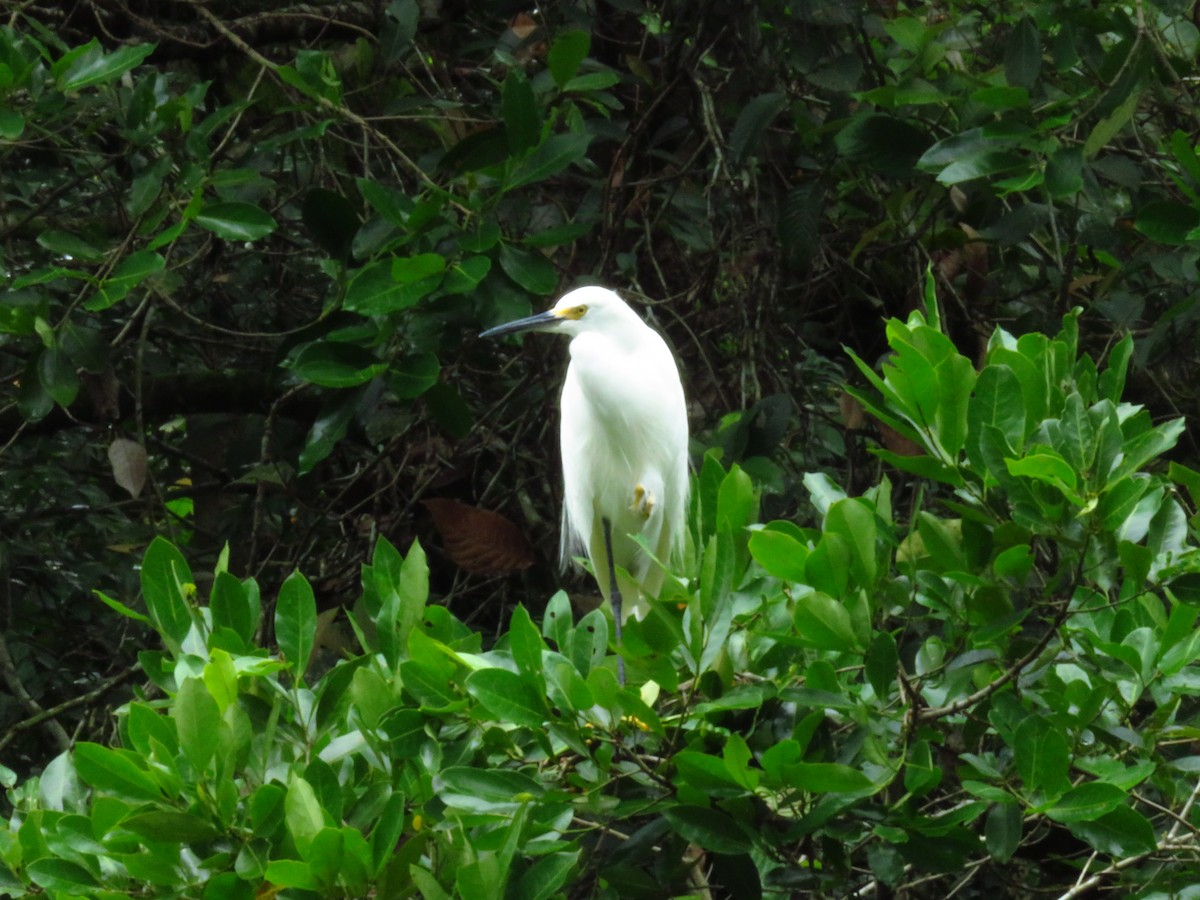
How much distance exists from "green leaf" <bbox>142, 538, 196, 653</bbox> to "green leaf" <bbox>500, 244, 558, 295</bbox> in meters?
1.02

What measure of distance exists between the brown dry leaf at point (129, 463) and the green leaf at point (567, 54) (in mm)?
1084

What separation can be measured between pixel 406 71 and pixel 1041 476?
2.06 metres

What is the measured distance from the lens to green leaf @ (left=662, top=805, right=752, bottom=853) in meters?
1.48

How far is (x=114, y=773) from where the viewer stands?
146 centimetres

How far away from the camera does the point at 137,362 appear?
293 centimetres

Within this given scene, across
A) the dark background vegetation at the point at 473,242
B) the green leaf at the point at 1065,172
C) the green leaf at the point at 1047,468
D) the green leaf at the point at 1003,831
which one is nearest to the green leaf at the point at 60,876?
the green leaf at the point at 1003,831

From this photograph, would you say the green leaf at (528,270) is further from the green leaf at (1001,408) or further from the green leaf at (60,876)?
the green leaf at (60,876)

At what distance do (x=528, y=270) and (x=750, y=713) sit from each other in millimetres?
1195

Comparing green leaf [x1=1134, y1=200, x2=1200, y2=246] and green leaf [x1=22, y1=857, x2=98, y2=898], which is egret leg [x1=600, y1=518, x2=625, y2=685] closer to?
green leaf [x1=1134, y1=200, x2=1200, y2=246]

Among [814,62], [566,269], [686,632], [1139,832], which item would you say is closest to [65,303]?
[566,269]

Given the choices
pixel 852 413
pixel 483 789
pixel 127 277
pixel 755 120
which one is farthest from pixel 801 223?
pixel 483 789

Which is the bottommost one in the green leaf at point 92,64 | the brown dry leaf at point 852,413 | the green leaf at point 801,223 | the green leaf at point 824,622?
the brown dry leaf at point 852,413

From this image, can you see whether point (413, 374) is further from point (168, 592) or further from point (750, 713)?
point (750, 713)

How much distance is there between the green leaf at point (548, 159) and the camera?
2545 mm
